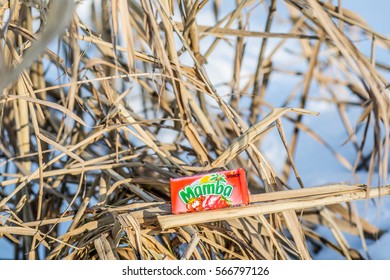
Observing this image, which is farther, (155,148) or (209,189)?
(155,148)

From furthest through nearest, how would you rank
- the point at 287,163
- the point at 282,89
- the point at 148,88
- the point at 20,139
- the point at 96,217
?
the point at 282,89
the point at 287,163
the point at 148,88
the point at 20,139
the point at 96,217

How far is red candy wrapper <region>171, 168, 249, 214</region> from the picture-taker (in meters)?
0.87

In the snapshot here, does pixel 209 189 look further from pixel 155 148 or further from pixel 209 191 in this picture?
pixel 155 148

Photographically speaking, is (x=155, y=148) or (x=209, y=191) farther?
(x=155, y=148)

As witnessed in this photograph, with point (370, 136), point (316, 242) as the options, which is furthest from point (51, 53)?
point (370, 136)

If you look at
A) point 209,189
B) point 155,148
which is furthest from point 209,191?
point 155,148

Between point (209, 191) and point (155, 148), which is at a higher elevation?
point (155, 148)

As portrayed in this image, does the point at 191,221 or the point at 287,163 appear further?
the point at 287,163

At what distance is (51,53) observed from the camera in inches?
36.2

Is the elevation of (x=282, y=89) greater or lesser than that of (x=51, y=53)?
greater

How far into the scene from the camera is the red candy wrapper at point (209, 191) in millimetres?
866

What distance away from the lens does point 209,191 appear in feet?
2.87
